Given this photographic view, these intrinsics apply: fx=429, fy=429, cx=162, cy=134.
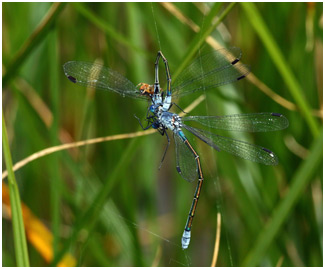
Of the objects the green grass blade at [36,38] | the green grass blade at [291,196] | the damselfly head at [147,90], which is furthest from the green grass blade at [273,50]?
the green grass blade at [36,38]

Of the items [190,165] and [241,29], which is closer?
[190,165]

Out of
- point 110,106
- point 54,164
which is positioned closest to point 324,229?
point 110,106

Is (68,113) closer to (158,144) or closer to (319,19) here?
(158,144)

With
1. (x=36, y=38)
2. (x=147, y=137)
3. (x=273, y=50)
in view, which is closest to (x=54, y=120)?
(x=36, y=38)

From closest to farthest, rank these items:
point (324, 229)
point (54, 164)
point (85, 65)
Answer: point (85, 65), point (54, 164), point (324, 229)

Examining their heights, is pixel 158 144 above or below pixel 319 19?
below

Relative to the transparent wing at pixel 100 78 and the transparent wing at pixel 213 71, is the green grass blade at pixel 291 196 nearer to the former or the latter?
the transparent wing at pixel 213 71

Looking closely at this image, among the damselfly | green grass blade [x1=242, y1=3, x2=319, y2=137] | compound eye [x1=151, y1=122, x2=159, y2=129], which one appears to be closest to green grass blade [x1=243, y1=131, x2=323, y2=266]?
the damselfly
